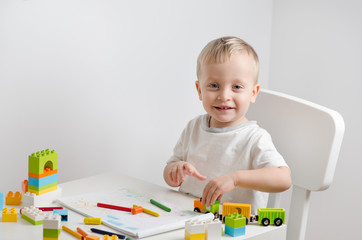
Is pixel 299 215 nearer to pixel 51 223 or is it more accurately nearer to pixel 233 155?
pixel 233 155

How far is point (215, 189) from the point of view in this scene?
0.96 meters

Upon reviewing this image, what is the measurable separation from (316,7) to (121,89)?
0.70 meters

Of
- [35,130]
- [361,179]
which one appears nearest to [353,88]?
[361,179]

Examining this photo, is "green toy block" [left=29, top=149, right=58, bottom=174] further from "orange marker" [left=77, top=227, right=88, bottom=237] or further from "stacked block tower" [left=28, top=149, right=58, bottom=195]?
"orange marker" [left=77, top=227, right=88, bottom=237]

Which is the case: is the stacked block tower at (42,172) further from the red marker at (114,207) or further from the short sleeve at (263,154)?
the short sleeve at (263,154)

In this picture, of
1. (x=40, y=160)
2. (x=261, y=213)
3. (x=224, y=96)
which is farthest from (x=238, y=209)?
(x=40, y=160)

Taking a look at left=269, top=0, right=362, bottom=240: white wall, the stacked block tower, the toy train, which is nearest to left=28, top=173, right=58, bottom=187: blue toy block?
the stacked block tower

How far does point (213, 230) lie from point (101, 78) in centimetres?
71

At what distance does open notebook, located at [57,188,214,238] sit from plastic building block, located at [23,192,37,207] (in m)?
0.05

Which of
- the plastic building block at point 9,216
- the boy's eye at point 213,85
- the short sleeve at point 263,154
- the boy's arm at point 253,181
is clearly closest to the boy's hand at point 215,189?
the boy's arm at point 253,181

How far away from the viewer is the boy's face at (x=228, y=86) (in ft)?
3.54

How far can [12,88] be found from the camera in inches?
48.8

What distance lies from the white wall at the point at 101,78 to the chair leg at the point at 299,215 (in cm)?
54

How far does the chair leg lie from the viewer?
1157 millimetres
